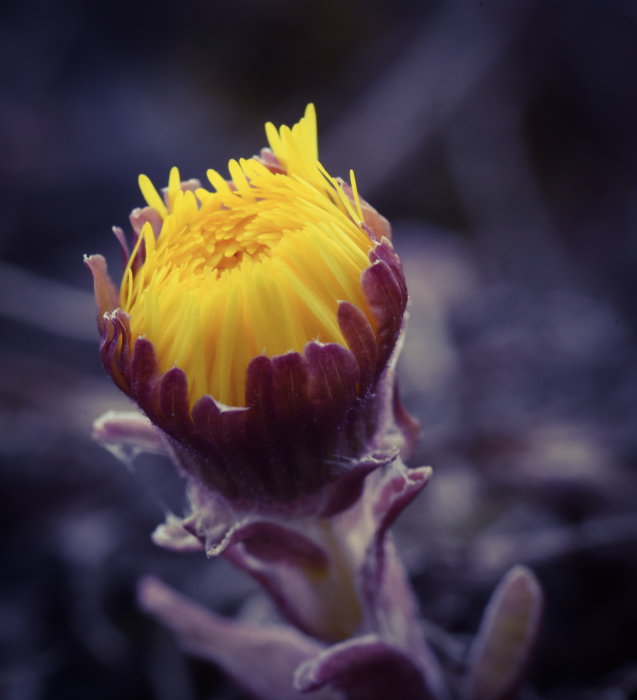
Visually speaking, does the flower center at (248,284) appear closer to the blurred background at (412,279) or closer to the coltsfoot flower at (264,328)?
the coltsfoot flower at (264,328)

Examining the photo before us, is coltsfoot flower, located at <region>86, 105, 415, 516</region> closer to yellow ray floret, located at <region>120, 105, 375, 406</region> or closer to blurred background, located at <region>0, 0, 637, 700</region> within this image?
yellow ray floret, located at <region>120, 105, 375, 406</region>

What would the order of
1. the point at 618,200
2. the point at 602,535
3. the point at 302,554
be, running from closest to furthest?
1. the point at 302,554
2. the point at 602,535
3. the point at 618,200

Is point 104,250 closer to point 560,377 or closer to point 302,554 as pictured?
point 560,377

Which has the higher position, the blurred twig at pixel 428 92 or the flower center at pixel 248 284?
the blurred twig at pixel 428 92

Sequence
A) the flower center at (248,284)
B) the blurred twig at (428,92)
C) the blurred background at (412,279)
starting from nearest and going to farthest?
1. the flower center at (248,284)
2. the blurred background at (412,279)
3. the blurred twig at (428,92)

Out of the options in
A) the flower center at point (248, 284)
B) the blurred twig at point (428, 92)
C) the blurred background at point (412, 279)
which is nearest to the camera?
the flower center at point (248, 284)

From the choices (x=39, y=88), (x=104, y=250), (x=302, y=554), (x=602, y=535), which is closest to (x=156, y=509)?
(x=302, y=554)

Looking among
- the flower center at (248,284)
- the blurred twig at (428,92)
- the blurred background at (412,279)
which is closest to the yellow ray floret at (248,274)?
the flower center at (248,284)
